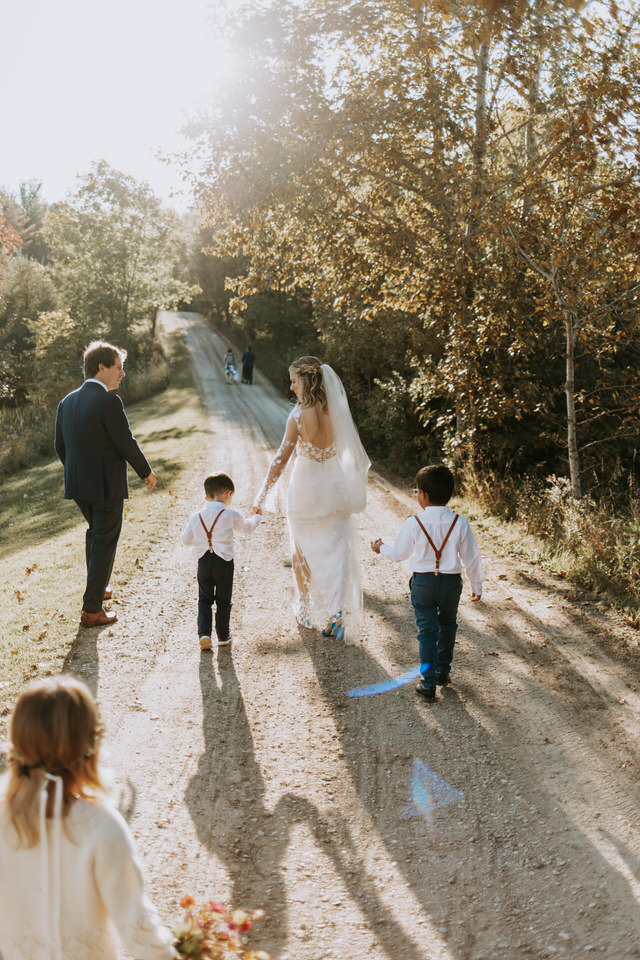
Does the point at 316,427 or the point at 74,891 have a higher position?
the point at 316,427

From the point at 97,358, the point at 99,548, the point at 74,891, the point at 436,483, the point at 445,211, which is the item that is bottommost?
the point at 74,891

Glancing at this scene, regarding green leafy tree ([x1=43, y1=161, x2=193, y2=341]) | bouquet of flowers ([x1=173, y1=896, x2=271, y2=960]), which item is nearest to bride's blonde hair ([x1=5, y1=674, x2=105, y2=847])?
bouquet of flowers ([x1=173, y1=896, x2=271, y2=960])

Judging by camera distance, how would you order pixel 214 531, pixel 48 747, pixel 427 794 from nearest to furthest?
pixel 48 747 < pixel 427 794 < pixel 214 531

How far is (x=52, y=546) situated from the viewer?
31.9ft

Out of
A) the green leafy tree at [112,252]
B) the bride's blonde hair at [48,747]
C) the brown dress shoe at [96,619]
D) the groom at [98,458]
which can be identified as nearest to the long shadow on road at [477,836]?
the bride's blonde hair at [48,747]

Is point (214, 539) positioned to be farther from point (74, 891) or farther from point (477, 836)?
point (74, 891)

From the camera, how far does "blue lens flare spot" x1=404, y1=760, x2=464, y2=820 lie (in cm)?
373

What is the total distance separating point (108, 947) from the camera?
2098 mm

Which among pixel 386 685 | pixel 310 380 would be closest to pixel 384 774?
pixel 386 685

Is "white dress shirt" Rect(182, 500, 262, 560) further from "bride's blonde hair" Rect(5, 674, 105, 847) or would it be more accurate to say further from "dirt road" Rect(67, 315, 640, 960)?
"bride's blonde hair" Rect(5, 674, 105, 847)

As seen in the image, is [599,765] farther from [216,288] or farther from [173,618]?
[216,288]

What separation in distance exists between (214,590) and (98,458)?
161cm

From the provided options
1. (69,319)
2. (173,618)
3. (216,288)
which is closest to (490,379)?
(173,618)

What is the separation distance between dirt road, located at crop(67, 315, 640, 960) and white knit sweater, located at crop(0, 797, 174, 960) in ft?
3.54
